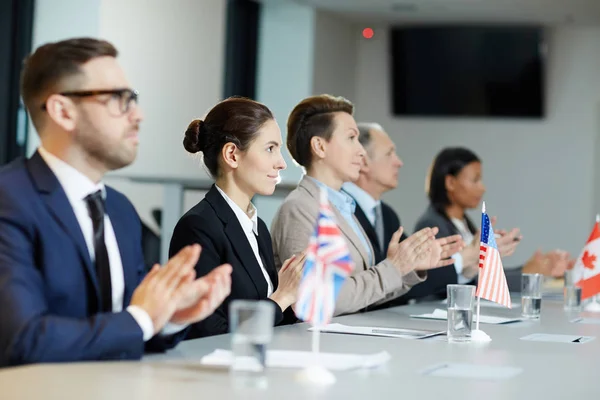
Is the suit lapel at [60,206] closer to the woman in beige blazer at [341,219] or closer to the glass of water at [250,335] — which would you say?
the glass of water at [250,335]

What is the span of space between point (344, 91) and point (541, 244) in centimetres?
236

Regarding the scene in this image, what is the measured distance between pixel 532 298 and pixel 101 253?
1849 millimetres

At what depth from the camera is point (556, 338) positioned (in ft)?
9.29

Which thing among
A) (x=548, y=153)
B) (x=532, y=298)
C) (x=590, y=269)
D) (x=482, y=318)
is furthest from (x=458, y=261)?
(x=548, y=153)

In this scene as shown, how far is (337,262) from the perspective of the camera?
74.5 inches

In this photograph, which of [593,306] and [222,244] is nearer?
[222,244]

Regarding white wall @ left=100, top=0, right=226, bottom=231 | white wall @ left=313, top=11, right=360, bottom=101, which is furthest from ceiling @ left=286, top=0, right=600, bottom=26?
white wall @ left=100, top=0, right=226, bottom=231

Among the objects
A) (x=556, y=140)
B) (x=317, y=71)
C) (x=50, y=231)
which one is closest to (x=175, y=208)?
(x=317, y=71)

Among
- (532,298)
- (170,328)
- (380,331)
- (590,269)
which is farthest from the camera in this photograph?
(590,269)

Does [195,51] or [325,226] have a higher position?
[195,51]

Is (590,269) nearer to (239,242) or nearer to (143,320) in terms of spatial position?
(239,242)

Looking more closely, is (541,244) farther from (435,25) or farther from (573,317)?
(573,317)

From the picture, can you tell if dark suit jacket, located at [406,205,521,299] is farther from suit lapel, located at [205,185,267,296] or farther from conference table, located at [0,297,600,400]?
conference table, located at [0,297,600,400]

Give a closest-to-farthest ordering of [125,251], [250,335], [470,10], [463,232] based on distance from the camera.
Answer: [250,335] < [125,251] < [463,232] < [470,10]
